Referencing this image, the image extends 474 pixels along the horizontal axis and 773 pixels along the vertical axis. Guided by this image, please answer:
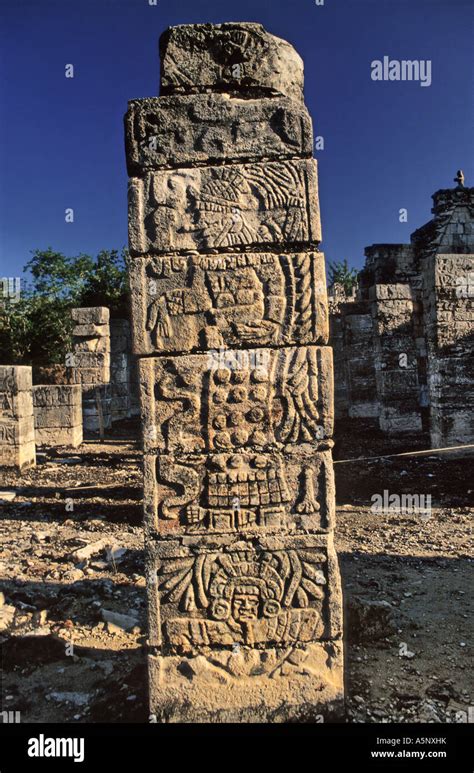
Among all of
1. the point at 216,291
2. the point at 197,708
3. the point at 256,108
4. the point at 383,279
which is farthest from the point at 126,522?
the point at 383,279

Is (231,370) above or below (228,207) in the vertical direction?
below

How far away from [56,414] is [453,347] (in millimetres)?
8873

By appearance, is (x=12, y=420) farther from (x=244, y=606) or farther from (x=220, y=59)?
(x=220, y=59)

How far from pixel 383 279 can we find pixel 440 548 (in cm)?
1262

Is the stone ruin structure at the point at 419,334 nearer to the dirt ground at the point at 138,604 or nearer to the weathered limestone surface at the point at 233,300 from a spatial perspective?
the dirt ground at the point at 138,604

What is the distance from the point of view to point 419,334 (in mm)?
13383

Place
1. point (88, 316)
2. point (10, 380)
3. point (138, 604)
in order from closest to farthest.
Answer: point (138, 604), point (10, 380), point (88, 316)

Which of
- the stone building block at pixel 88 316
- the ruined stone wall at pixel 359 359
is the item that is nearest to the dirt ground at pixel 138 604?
the ruined stone wall at pixel 359 359

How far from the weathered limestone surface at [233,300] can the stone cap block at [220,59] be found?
0.98 m

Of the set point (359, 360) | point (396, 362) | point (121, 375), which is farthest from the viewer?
point (121, 375)

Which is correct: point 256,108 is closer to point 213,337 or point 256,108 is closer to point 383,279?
point 213,337

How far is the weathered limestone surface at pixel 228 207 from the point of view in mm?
2990

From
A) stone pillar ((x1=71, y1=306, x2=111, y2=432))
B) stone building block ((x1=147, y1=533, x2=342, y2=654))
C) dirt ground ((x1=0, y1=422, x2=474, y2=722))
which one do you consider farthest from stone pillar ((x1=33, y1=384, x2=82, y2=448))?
stone building block ((x1=147, y1=533, x2=342, y2=654))

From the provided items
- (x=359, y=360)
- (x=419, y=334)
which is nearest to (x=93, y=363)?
(x=359, y=360)
